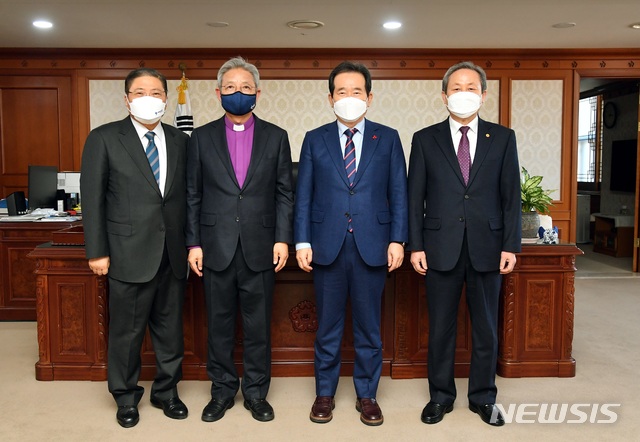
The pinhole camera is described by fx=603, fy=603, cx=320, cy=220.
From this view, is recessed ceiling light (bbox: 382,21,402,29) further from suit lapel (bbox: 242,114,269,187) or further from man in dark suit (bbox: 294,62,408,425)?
suit lapel (bbox: 242,114,269,187)

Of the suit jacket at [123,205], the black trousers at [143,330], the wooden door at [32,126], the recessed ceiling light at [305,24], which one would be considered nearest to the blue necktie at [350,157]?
the suit jacket at [123,205]

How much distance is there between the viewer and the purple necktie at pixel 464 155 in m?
2.77

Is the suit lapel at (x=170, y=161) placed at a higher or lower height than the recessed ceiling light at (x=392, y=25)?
lower

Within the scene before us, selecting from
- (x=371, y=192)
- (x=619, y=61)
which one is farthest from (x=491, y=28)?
(x=371, y=192)

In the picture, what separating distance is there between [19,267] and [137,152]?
281 centimetres

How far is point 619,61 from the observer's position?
701 centimetres

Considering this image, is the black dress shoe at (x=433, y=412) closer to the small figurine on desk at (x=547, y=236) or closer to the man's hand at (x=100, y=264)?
the small figurine on desk at (x=547, y=236)

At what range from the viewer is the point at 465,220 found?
2750mm

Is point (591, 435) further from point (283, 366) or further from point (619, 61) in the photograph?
point (619, 61)

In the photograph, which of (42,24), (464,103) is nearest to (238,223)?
(464,103)

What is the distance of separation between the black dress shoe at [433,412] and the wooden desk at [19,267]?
3363 millimetres

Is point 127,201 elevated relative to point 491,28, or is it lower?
lower

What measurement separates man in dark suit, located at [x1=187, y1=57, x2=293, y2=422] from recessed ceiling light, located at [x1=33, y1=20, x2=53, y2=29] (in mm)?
3716

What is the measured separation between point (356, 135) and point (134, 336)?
141 cm
